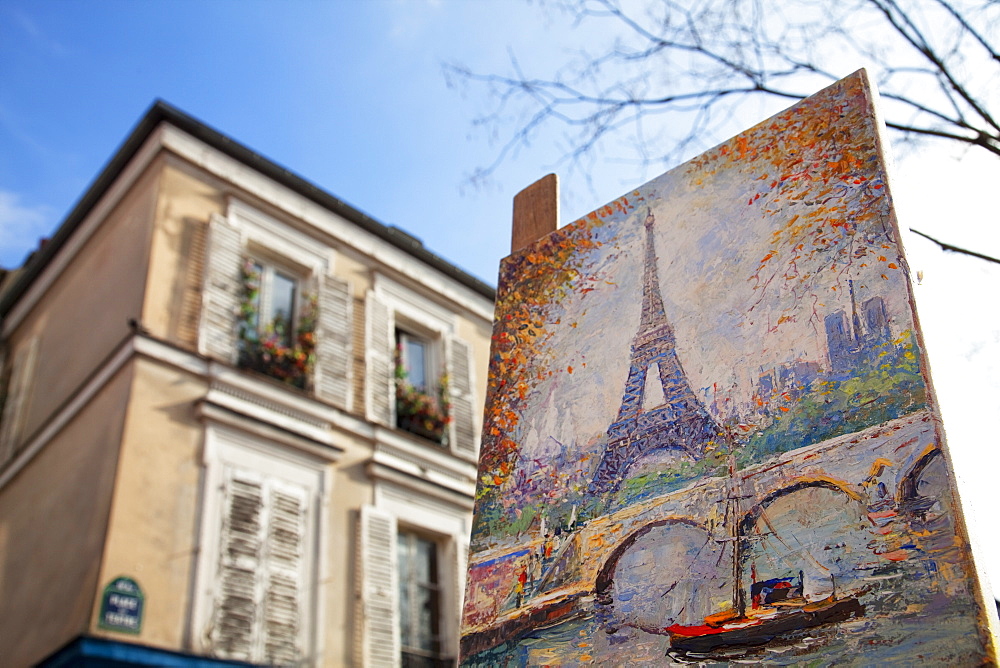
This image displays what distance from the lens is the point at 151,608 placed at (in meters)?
6.51

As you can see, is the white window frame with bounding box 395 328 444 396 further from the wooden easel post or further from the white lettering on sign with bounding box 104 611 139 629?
the wooden easel post

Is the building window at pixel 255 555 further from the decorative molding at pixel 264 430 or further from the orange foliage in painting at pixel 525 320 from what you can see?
the orange foliage in painting at pixel 525 320

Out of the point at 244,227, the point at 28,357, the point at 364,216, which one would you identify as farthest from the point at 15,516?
the point at 364,216

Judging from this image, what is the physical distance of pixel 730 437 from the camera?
2.62m

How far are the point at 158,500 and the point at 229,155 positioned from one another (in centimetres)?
348

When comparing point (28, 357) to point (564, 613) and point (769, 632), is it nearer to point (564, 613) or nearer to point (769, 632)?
point (564, 613)

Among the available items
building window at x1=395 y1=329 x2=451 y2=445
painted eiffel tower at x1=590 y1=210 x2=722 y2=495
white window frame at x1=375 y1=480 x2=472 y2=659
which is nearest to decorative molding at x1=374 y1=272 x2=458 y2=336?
building window at x1=395 y1=329 x2=451 y2=445

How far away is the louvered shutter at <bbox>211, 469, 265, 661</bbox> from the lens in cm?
683

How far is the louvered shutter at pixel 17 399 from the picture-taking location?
9.02 meters

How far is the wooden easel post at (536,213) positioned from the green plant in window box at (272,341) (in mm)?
4979

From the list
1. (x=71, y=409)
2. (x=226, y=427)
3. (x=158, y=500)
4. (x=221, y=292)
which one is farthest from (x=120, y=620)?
(x=221, y=292)

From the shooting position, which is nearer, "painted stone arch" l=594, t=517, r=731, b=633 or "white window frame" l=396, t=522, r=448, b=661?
"painted stone arch" l=594, t=517, r=731, b=633

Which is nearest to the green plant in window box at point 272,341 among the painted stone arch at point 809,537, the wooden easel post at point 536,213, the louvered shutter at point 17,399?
the louvered shutter at point 17,399

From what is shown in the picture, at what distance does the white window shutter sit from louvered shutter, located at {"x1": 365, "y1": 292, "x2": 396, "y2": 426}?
1.01 m
